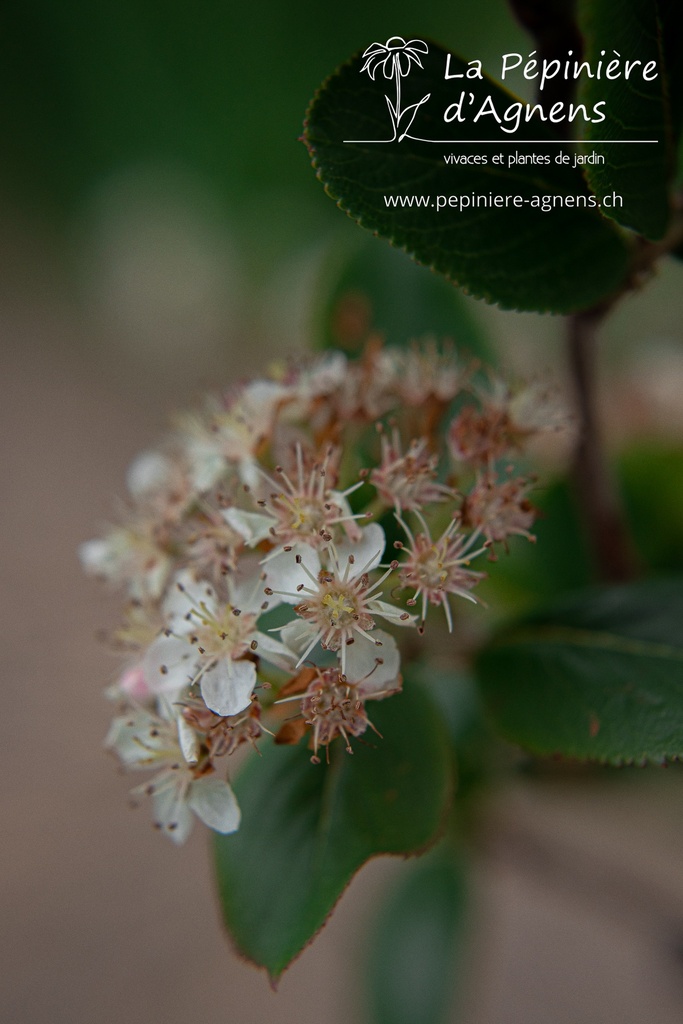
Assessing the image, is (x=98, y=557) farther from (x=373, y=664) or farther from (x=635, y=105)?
(x=635, y=105)

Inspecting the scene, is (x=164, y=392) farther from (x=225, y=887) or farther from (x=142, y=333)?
(x=225, y=887)

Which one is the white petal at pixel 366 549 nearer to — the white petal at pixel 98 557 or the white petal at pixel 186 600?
the white petal at pixel 186 600

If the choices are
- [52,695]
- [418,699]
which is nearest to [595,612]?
[418,699]

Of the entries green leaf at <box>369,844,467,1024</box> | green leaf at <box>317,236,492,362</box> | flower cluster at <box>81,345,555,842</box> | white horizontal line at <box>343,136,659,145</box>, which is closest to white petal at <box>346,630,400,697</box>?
flower cluster at <box>81,345,555,842</box>

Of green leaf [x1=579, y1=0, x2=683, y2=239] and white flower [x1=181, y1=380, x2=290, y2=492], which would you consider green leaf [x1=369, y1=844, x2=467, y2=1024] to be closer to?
white flower [x1=181, y1=380, x2=290, y2=492]

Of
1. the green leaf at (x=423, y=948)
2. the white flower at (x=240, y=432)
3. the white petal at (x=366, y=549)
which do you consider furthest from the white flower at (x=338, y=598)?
the green leaf at (x=423, y=948)

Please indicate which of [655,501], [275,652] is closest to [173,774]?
[275,652]
